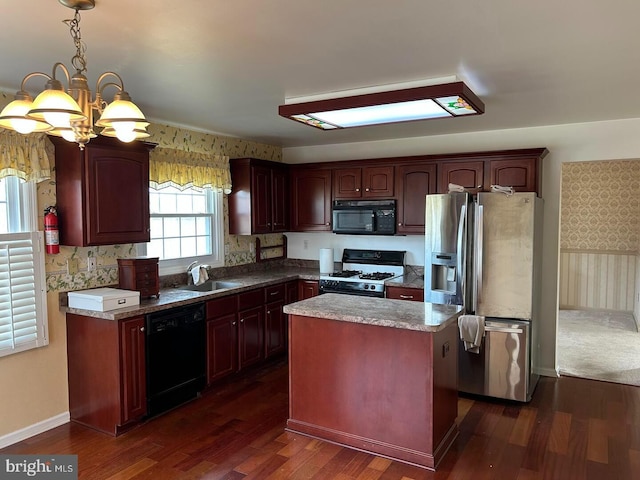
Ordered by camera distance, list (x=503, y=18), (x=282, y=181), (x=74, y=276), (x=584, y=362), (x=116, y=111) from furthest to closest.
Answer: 1. (x=282, y=181)
2. (x=584, y=362)
3. (x=74, y=276)
4. (x=503, y=18)
5. (x=116, y=111)

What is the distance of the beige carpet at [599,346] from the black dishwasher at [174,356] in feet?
11.4

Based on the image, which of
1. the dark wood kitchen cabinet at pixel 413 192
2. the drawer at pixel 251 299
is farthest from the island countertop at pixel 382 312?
the dark wood kitchen cabinet at pixel 413 192

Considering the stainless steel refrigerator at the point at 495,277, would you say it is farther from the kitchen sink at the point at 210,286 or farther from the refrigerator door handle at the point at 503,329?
the kitchen sink at the point at 210,286

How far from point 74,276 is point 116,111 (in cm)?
231

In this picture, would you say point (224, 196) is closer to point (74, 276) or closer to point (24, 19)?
point (74, 276)

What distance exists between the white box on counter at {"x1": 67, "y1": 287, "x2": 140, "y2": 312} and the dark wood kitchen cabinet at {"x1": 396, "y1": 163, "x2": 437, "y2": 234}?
2.72 meters

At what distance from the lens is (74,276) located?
371cm

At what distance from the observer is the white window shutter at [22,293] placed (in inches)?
128

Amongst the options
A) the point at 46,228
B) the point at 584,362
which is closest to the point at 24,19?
the point at 46,228

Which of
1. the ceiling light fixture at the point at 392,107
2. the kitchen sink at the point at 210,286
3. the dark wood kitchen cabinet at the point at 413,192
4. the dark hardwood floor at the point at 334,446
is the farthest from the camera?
the dark wood kitchen cabinet at the point at 413,192

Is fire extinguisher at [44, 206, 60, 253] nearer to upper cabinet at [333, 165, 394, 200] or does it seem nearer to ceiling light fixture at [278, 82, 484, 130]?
ceiling light fixture at [278, 82, 484, 130]

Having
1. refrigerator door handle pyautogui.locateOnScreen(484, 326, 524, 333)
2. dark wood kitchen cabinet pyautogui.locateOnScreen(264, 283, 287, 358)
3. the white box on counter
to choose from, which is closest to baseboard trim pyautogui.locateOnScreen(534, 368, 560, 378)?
refrigerator door handle pyautogui.locateOnScreen(484, 326, 524, 333)

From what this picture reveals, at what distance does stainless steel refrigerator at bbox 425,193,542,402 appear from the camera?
3971mm

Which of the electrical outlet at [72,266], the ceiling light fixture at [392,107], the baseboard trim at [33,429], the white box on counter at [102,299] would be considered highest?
the ceiling light fixture at [392,107]
